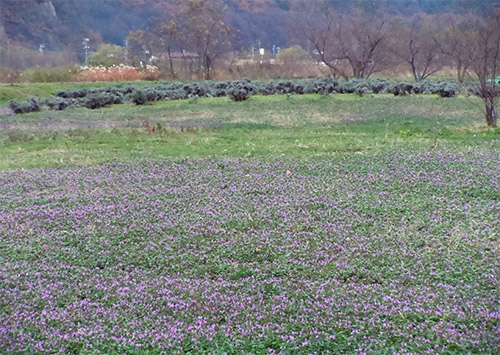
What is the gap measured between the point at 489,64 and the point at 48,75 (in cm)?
2832

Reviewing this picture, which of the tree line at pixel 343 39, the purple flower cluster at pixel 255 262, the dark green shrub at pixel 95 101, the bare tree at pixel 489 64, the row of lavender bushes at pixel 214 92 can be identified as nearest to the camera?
the purple flower cluster at pixel 255 262

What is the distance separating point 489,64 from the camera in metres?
14.0

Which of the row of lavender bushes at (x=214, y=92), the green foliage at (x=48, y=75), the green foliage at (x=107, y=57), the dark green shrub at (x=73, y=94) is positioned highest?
the green foliage at (x=107, y=57)

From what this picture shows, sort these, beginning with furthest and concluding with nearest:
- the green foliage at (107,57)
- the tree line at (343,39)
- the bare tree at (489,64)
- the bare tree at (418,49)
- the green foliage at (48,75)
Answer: the green foliage at (107,57)
the bare tree at (418,49)
the tree line at (343,39)
the green foliage at (48,75)
the bare tree at (489,64)

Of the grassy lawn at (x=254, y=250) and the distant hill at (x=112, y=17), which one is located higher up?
the distant hill at (x=112, y=17)

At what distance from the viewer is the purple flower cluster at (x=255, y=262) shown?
3557mm

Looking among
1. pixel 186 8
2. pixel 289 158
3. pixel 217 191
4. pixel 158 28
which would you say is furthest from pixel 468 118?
pixel 158 28

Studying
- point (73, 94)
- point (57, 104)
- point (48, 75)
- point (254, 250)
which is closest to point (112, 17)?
point (48, 75)

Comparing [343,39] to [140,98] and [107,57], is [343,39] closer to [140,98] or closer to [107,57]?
[107,57]

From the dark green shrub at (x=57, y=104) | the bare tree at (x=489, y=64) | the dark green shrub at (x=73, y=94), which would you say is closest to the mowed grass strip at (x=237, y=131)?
the bare tree at (x=489, y=64)

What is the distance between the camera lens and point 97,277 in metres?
4.45

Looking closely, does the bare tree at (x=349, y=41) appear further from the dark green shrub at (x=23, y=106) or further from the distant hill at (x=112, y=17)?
the dark green shrub at (x=23, y=106)

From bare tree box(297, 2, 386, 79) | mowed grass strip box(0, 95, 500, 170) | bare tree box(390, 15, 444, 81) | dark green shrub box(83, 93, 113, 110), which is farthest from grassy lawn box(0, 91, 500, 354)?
bare tree box(390, 15, 444, 81)

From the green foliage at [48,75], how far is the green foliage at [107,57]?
33.5 feet
